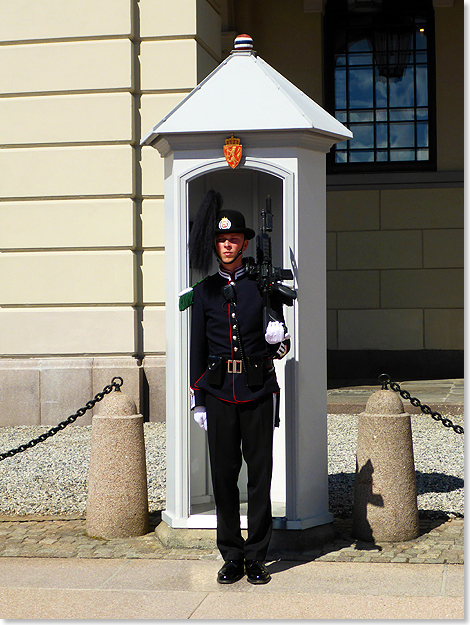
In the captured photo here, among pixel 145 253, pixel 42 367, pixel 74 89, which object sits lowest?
pixel 42 367

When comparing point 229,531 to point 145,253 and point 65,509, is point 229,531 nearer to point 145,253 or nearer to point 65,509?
point 65,509

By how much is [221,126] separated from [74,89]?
16.3 ft

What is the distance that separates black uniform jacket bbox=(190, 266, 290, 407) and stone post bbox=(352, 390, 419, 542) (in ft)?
2.95

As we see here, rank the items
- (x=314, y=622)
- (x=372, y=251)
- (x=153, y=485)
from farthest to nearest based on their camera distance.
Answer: (x=372, y=251), (x=153, y=485), (x=314, y=622)

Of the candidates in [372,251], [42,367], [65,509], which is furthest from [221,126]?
[372,251]

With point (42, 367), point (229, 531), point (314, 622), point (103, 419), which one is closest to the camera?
point (314, 622)

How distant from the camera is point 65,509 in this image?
19.2 ft

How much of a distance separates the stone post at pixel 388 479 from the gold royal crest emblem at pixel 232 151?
1.69m

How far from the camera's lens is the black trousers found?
422 cm

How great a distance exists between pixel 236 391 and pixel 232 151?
4.53 ft

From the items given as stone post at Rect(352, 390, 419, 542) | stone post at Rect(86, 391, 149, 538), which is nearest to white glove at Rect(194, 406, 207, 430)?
stone post at Rect(86, 391, 149, 538)

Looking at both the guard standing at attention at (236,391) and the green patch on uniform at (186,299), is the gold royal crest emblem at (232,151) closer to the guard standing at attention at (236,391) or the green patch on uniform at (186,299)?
the guard standing at attention at (236,391)

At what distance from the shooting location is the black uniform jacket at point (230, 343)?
423 cm

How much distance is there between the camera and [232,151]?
461 centimetres
